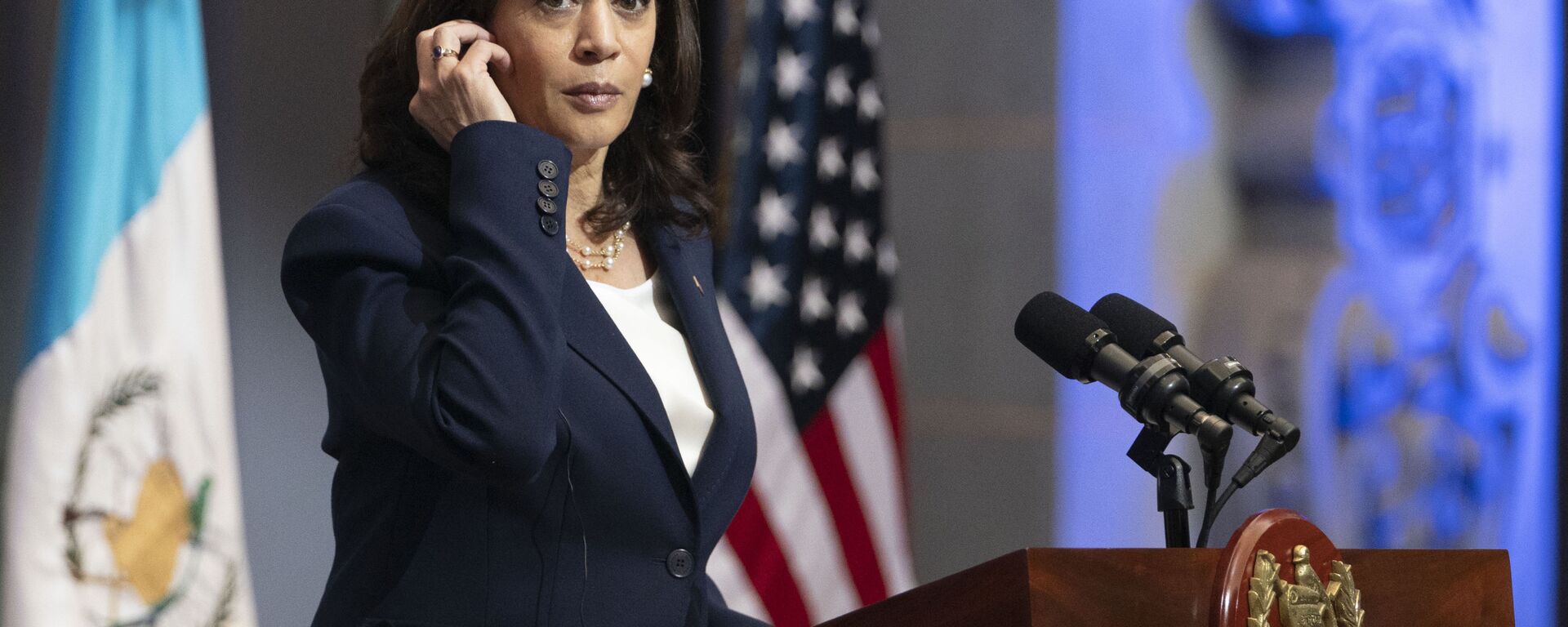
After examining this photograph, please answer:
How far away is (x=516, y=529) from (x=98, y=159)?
1379 mm

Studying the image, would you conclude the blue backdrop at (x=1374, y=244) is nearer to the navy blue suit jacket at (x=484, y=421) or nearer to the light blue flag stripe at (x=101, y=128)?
the light blue flag stripe at (x=101, y=128)

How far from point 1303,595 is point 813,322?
2472 mm

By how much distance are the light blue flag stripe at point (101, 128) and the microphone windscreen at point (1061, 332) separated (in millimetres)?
1704

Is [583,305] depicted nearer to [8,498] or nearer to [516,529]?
[516,529]

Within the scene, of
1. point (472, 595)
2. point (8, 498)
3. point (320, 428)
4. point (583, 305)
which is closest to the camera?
point (472, 595)

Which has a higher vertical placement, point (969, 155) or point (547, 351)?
point (969, 155)

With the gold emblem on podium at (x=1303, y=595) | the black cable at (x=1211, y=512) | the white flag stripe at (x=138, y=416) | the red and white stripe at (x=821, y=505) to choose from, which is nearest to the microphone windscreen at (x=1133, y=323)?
the black cable at (x=1211, y=512)

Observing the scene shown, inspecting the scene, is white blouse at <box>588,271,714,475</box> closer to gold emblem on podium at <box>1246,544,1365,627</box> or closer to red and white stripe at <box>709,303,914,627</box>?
gold emblem on podium at <box>1246,544,1365,627</box>

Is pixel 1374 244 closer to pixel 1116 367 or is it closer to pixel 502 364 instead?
pixel 1116 367

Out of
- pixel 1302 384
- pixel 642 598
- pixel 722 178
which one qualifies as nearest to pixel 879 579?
pixel 722 178

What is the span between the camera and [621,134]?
201cm

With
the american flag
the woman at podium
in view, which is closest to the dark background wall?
the american flag

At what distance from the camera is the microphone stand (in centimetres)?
140

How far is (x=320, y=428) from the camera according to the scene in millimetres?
2852
